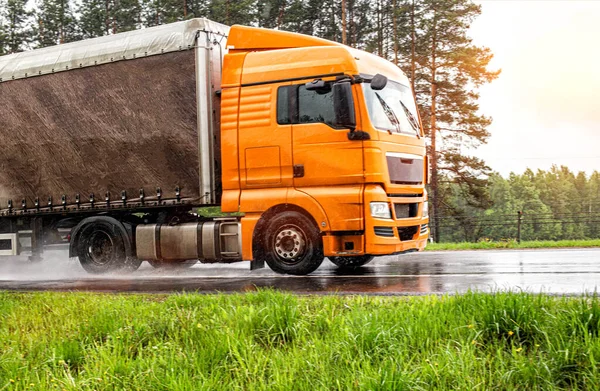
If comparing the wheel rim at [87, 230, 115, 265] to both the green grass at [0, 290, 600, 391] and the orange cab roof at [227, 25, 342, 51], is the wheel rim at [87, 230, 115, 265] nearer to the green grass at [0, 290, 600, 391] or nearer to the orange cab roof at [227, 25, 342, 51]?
the orange cab roof at [227, 25, 342, 51]

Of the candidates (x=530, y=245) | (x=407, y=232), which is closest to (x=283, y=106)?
(x=407, y=232)

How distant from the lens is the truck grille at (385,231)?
9.01 metres

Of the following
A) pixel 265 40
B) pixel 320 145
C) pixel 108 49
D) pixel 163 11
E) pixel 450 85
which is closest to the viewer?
pixel 320 145

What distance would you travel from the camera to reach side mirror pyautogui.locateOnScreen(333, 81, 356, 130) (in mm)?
9078

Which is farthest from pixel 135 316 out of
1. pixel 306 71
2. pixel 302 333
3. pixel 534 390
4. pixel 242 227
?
pixel 306 71

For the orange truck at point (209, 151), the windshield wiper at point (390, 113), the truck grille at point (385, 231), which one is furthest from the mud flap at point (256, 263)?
the windshield wiper at point (390, 113)

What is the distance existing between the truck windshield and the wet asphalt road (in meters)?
2.21

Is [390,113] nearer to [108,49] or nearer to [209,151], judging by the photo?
[209,151]

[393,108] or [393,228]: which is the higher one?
[393,108]

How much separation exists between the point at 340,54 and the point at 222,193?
2.81 meters

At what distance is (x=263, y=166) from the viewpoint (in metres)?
Result: 9.67

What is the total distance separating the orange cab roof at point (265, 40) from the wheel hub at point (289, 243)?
2.85m

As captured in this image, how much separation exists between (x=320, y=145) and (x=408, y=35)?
84.6ft

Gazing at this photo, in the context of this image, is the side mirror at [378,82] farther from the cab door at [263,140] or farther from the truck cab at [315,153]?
the cab door at [263,140]
